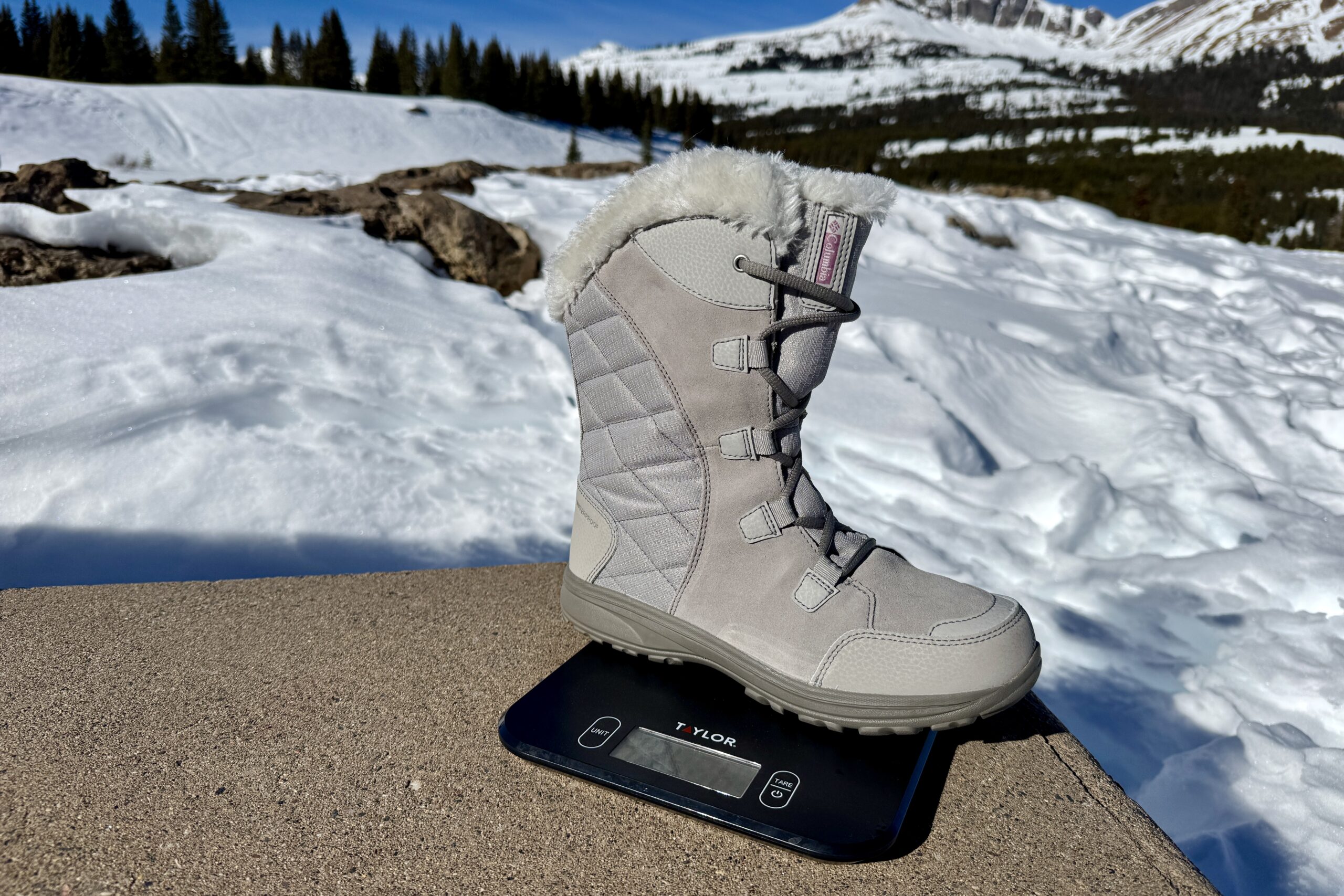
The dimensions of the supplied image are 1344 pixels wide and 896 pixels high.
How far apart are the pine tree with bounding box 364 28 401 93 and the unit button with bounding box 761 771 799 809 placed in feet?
89.5

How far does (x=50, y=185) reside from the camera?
9.85ft

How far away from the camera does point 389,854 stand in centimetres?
72

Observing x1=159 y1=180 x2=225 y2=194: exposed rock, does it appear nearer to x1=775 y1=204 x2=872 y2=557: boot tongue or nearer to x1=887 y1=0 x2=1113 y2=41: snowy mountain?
x1=775 y1=204 x2=872 y2=557: boot tongue

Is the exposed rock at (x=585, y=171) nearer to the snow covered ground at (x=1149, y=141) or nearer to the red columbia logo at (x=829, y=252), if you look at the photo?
the red columbia logo at (x=829, y=252)

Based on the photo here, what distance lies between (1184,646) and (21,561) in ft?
7.27

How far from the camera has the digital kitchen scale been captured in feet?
2.52

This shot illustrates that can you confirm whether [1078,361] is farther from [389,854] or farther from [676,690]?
[389,854]

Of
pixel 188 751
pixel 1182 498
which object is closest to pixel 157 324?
pixel 188 751

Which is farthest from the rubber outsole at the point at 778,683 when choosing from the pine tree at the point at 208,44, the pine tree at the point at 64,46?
the pine tree at the point at 208,44

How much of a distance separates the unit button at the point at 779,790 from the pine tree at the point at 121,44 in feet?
92.1

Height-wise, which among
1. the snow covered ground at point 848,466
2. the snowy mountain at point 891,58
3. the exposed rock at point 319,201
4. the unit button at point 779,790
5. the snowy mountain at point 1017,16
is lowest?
the snow covered ground at point 848,466

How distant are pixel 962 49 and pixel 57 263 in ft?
346

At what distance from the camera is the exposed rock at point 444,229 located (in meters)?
3.24

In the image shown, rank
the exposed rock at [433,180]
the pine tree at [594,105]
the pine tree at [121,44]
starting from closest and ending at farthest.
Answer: the exposed rock at [433,180], the pine tree at [121,44], the pine tree at [594,105]
